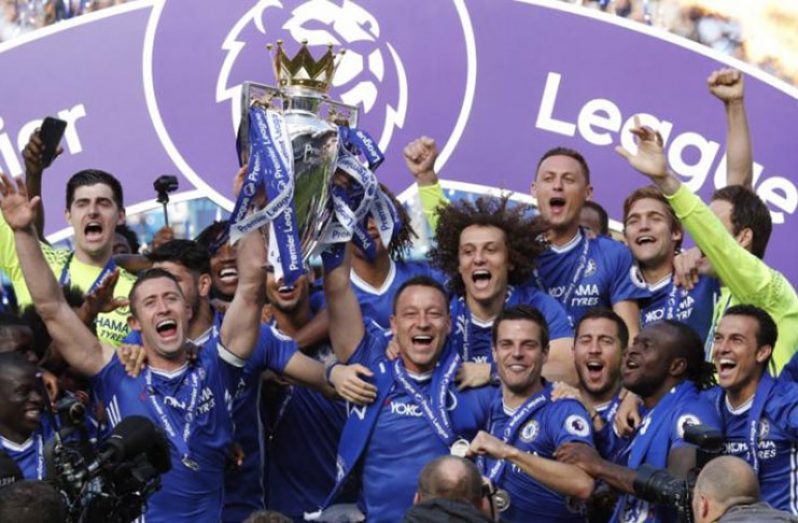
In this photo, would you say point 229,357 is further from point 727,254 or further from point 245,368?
point 727,254

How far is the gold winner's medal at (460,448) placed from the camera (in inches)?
336

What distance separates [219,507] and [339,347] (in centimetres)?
80

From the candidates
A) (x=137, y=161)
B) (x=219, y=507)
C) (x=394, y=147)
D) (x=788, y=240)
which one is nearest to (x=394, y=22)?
(x=394, y=147)

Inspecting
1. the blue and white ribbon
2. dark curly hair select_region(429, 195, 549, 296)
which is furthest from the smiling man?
the blue and white ribbon

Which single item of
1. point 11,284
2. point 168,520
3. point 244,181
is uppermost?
point 244,181

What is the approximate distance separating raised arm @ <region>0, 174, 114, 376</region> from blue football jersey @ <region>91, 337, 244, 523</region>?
0.36ft

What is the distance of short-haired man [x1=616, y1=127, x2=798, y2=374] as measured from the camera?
881 centimetres

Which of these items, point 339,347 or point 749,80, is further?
point 749,80

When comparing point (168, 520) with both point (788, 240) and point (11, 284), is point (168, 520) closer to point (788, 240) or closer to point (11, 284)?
point (11, 284)

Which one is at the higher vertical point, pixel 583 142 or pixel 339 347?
pixel 583 142

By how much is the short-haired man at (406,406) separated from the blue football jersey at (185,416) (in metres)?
0.49

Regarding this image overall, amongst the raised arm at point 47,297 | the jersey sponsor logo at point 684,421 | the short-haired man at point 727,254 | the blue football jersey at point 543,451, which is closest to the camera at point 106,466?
the raised arm at point 47,297

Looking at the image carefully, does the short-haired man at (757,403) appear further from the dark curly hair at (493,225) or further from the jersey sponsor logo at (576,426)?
the dark curly hair at (493,225)

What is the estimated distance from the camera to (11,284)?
10500mm
